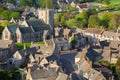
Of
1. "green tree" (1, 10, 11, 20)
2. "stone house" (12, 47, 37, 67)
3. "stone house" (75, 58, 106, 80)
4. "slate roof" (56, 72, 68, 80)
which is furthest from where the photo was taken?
"green tree" (1, 10, 11, 20)

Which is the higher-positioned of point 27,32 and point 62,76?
point 62,76

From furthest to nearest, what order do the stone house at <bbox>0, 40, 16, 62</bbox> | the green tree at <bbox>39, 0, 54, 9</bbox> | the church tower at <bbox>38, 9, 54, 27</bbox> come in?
the green tree at <bbox>39, 0, 54, 9</bbox> < the church tower at <bbox>38, 9, 54, 27</bbox> < the stone house at <bbox>0, 40, 16, 62</bbox>

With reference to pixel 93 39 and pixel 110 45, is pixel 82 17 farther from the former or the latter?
pixel 110 45

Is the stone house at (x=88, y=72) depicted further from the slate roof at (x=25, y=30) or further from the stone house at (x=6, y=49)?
the slate roof at (x=25, y=30)

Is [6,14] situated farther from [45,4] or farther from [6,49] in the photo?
[6,49]

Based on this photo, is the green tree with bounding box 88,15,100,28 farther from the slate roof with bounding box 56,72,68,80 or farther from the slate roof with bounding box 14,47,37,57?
the slate roof with bounding box 56,72,68,80


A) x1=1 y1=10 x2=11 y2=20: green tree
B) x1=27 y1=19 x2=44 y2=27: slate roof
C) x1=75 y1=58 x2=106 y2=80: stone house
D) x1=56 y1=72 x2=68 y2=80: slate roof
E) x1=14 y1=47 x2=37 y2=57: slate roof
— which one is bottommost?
x1=1 y1=10 x2=11 y2=20: green tree

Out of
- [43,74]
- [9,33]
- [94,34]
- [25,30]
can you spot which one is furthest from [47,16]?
[43,74]

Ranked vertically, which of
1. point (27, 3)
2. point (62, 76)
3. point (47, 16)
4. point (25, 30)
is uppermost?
point (47, 16)

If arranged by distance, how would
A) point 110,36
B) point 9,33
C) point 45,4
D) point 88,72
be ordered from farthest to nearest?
point 45,4
point 110,36
point 9,33
point 88,72

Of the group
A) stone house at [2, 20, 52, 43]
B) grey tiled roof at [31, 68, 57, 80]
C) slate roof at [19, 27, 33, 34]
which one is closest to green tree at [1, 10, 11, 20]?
stone house at [2, 20, 52, 43]
